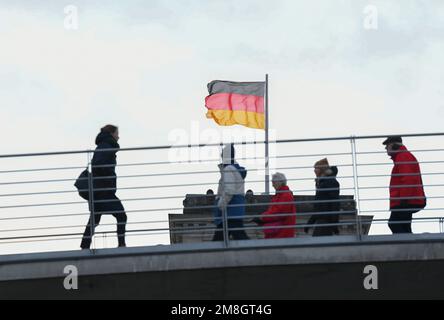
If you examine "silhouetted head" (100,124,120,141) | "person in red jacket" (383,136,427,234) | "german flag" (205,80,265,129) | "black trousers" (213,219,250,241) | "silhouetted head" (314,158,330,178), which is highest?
"german flag" (205,80,265,129)

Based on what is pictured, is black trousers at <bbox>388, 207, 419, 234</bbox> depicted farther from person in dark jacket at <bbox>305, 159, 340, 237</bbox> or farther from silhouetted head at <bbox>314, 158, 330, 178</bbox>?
silhouetted head at <bbox>314, 158, 330, 178</bbox>

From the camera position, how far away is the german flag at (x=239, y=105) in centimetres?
3488

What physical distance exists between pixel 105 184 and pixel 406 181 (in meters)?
3.91

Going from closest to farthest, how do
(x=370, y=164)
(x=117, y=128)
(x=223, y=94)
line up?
(x=370, y=164), (x=117, y=128), (x=223, y=94)

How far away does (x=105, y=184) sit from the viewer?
19.6 m

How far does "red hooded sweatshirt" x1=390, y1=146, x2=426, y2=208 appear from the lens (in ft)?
62.5

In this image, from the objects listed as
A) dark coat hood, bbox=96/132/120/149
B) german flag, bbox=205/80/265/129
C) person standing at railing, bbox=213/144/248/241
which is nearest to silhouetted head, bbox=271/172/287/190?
person standing at railing, bbox=213/144/248/241

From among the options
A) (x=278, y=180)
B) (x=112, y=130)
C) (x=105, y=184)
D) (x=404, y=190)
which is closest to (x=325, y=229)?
(x=278, y=180)

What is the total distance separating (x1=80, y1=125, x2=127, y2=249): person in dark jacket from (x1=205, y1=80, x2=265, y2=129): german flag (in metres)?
15.1

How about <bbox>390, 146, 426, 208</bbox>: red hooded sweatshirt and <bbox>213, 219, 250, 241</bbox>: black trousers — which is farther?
<bbox>213, 219, 250, 241</bbox>: black trousers
